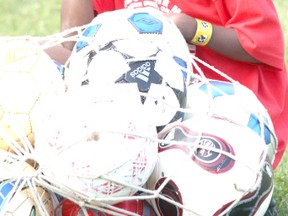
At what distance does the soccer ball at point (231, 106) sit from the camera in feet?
7.25

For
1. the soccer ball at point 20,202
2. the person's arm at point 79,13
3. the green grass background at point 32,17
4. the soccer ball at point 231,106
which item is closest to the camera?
the soccer ball at point 20,202

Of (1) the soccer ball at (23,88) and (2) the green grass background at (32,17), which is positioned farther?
(2) the green grass background at (32,17)

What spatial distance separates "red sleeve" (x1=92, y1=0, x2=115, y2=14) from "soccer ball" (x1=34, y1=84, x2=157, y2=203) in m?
1.05

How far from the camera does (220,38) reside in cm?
265

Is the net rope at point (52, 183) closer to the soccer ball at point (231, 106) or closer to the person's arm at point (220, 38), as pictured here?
the soccer ball at point (231, 106)

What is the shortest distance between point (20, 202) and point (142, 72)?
1.56 ft

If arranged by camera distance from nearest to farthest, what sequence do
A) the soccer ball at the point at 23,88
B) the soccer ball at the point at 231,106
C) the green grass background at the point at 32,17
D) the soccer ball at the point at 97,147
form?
the soccer ball at the point at 97,147 < the soccer ball at the point at 23,88 < the soccer ball at the point at 231,106 < the green grass background at the point at 32,17

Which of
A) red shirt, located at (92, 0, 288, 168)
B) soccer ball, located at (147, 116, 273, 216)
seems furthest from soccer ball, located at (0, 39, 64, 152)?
red shirt, located at (92, 0, 288, 168)

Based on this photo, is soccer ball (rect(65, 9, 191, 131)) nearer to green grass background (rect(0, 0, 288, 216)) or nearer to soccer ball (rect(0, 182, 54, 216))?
soccer ball (rect(0, 182, 54, 216))

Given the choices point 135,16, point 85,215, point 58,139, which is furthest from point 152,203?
point 135,16

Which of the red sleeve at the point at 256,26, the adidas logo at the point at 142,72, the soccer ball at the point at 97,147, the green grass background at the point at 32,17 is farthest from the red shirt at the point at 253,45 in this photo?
the green grass background at the point at 32,17

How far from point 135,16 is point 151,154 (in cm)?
55

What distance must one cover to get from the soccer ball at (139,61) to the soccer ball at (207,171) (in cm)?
11

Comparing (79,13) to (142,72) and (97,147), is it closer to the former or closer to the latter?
(142,72)
